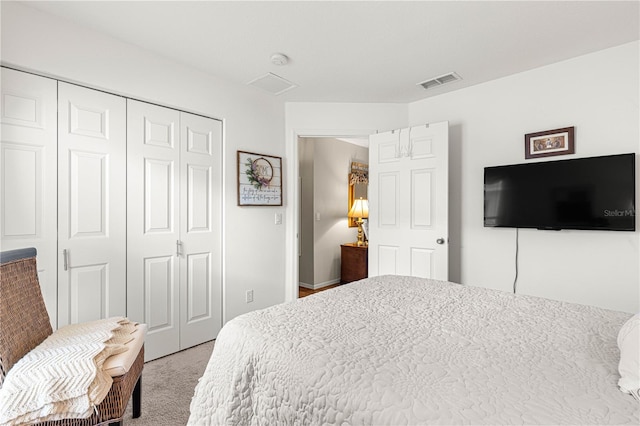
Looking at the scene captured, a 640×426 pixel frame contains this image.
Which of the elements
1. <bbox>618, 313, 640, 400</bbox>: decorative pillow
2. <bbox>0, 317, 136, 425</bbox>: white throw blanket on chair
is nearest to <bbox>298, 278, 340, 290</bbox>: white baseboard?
<bbox>0, 317, 136, 425</bbox>: white throw blanket on chair

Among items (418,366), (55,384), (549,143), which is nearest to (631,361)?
(418,366)

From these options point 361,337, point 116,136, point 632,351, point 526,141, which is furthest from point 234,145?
point 632,351

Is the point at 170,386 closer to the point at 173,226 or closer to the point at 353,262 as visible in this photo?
the point at 173,226

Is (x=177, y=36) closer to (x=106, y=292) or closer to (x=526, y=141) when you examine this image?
(x=106, y=292)

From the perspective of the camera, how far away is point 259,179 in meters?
3.14

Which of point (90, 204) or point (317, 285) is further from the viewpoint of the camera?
point (317, 285)

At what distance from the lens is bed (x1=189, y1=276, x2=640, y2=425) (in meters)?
0.71

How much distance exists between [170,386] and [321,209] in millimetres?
3097

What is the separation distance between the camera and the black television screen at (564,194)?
2.24 metres

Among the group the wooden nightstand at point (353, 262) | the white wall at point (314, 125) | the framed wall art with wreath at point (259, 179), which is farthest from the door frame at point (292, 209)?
the wooden nightstand at point (353, 262)

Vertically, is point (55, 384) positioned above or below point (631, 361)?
below

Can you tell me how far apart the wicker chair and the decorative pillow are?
1.66 metres

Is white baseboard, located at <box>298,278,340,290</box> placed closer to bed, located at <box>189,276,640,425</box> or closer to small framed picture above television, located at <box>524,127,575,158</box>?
small framed picture above television, located at <box>524,127,575,158</box>

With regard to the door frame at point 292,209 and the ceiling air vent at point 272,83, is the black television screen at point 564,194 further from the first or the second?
the ceiling air vent at point 272,83
